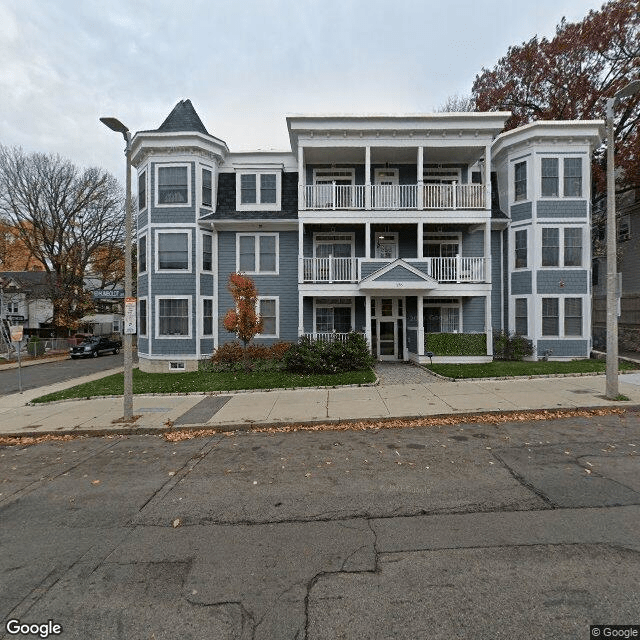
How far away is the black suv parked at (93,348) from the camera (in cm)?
2666

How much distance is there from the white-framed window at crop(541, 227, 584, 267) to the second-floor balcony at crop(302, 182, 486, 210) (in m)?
3.55

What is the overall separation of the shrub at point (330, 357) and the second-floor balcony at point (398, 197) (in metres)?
6.20

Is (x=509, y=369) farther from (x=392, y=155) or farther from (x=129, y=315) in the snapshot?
(x=129, y=315)

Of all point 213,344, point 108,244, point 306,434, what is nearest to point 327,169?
point 213,344

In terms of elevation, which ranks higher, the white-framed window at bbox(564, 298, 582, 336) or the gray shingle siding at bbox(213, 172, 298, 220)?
the gray shingle siding at bbox(213, 172, 298, 220)

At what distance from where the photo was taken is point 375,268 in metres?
15.4

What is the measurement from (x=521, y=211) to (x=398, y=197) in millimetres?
5971

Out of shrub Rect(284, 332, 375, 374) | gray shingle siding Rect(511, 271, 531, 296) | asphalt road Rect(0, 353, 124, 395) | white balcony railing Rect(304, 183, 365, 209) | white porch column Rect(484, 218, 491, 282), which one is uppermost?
white balcony railing Rect(304, 183, 365, 209)

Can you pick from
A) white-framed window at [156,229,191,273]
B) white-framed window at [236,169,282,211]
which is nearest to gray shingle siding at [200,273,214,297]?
white-framed window at [156,229,191,273]

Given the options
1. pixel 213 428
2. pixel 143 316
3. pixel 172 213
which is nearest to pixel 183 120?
pixel 172 213

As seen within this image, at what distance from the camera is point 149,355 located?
16.3 metres

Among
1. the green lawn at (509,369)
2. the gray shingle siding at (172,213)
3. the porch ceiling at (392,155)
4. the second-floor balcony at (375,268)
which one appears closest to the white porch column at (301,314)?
the second-floor balcony at (375,268)

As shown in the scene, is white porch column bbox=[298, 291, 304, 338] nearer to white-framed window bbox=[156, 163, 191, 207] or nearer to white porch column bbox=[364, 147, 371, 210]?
white porch column bbox=[364, 147, 371, 210]

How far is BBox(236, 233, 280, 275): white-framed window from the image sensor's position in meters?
17.1
